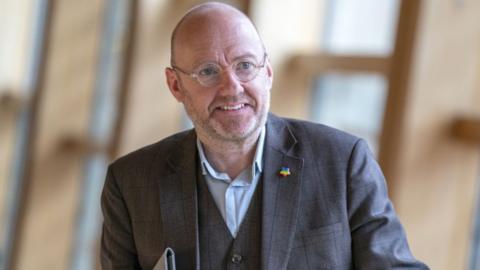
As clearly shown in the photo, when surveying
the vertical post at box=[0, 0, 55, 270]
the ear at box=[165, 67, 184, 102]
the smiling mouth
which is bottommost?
the vertical post at box=[0, 0, 55, 270]

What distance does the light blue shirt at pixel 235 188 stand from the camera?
7.18 feet

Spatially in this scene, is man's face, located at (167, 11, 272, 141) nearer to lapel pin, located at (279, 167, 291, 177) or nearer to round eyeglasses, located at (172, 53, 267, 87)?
round eyeglasses, located at (172, 53, 267, 87)

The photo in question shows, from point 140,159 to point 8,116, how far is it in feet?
20.0

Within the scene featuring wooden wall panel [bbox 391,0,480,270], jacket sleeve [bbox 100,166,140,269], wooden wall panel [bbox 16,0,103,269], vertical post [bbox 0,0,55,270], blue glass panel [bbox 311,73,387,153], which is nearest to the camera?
jacket sleeve [bbox 100,166,140,269]

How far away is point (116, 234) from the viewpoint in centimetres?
226

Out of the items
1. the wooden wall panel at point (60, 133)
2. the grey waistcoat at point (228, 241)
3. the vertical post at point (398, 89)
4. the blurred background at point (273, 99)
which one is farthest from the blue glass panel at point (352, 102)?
the wooden wall panel at point (60, 133)

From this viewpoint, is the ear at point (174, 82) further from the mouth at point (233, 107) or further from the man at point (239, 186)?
the mouth at point (233, 107)

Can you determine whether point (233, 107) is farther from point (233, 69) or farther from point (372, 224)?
point (372, 224)

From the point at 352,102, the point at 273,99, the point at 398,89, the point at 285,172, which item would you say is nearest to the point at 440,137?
the point at 398,89

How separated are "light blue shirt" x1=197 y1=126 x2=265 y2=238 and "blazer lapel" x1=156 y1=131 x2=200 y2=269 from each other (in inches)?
1.9

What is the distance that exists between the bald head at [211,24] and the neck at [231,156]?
249 mm

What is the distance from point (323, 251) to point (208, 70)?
51 centimetres

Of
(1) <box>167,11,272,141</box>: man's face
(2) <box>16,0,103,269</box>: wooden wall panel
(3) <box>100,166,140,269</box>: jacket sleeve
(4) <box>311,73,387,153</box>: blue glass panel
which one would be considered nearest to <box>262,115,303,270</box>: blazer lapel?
(1) <box>167,11,272,141</box>: man's face

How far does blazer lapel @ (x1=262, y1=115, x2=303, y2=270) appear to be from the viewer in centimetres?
212
